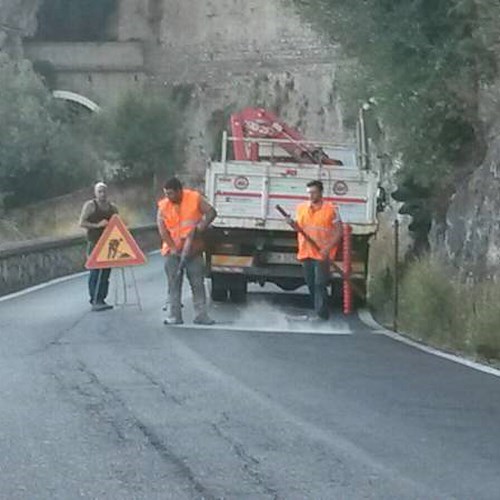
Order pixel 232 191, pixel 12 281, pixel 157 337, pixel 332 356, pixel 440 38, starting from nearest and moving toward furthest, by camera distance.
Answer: pixel 332 356, pixel 157 337, pixel 440 38, pixel 232 191, pixel 12 281

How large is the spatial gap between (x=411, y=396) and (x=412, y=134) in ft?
→ 32.8

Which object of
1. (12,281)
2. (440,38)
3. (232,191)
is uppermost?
(440,38)

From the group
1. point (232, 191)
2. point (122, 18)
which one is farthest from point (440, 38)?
point (122, 18)

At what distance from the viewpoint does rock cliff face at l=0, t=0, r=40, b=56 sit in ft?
210

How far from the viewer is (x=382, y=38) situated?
19.8m

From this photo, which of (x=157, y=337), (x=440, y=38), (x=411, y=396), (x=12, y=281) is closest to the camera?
(x=411, y=396)

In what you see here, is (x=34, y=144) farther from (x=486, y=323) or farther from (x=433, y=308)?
(x=486, y=323)

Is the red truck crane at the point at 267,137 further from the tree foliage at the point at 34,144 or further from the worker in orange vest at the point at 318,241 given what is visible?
the tree foliage at the point at 34,144

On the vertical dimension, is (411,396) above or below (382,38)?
below

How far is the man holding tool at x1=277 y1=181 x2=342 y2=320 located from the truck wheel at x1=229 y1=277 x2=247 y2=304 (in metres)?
2.56

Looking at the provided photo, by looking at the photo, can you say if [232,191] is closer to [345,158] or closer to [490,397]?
[345,158]

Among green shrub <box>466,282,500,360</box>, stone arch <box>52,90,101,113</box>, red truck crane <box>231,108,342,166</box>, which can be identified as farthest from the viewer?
stone arch <box>52,90,101,113</box>

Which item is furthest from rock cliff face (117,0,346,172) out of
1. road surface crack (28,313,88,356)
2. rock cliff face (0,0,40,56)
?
road surface crack (28,313,88,356)

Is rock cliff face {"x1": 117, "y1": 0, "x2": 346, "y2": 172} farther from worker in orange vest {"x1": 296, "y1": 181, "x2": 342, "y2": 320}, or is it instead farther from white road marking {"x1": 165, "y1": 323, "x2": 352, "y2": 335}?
white road marking {"x1": 165, "y1": 323, "x2": 352, "y2": 335}
